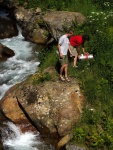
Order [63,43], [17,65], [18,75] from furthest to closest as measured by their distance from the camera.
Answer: [17,65] < [18,75] < [63,43]

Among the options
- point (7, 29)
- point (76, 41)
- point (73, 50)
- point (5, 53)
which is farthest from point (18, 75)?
point (7, 29)

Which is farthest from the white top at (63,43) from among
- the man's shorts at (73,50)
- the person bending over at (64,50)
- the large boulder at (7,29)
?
the large boulder at (7,29)

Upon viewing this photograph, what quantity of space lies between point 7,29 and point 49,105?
35.1ft

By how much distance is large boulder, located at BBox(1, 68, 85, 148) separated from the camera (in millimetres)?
12607

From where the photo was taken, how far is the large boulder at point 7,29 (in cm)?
2187

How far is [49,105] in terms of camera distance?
1311 cm

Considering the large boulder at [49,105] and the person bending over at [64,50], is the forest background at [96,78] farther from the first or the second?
the person bending over at [64,50]

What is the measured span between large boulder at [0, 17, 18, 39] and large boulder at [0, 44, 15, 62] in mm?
2864

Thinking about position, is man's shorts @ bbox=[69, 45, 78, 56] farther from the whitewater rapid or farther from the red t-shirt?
the whitewater rapid

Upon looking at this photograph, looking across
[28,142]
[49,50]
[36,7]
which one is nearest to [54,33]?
[49,50]

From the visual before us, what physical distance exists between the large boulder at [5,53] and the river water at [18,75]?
28 centimetres

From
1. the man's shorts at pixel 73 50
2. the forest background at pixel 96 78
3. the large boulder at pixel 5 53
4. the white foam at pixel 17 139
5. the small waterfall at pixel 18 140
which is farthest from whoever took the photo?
the large boulder at pixel 5 53

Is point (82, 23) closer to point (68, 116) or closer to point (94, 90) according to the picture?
point (94, 90)

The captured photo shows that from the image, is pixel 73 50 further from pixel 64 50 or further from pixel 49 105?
pixel 49 105
